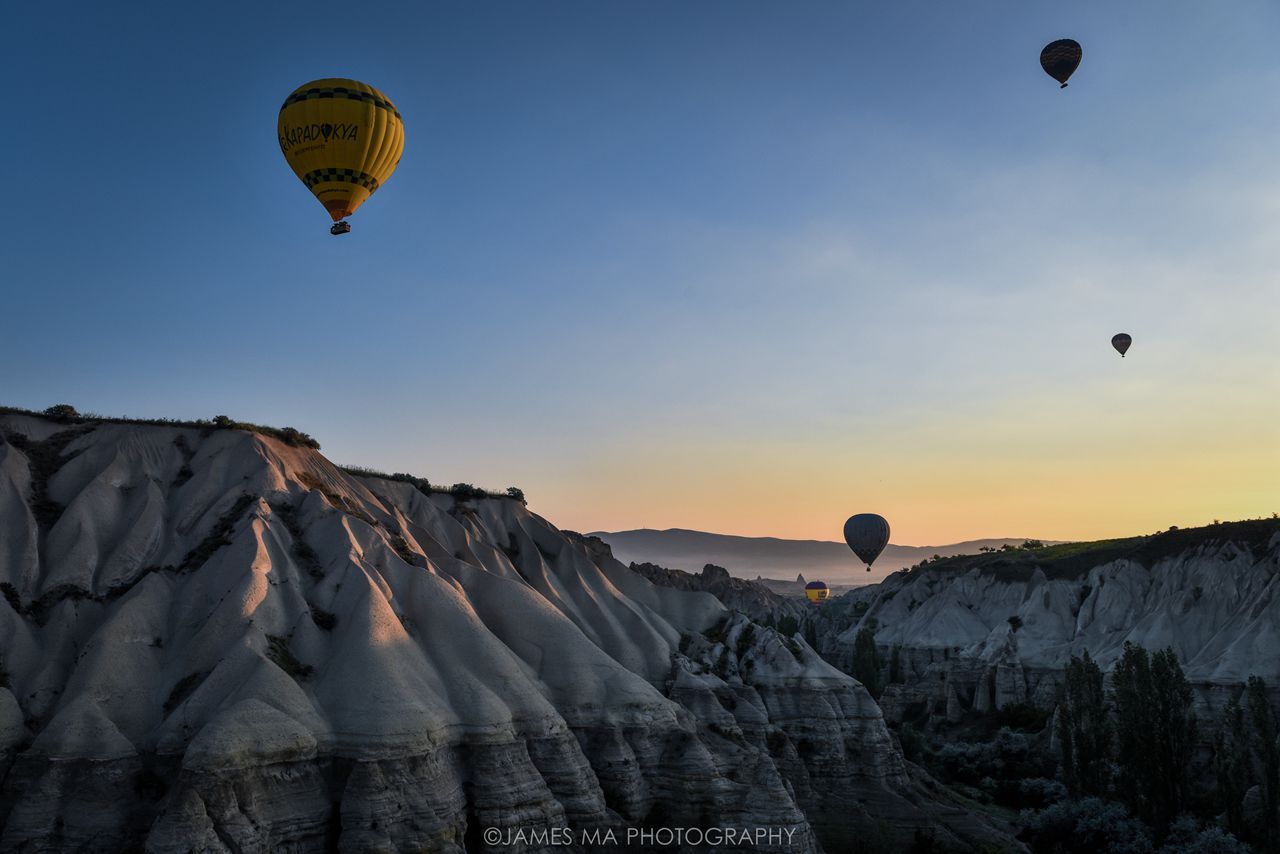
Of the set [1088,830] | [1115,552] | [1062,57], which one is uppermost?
[1062,57]

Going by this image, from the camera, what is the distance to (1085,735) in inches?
2608

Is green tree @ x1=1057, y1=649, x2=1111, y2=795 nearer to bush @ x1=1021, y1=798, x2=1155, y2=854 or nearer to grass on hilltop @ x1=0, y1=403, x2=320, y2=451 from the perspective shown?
bush @ x1=1021, y1=798, x2=1155, y2=854

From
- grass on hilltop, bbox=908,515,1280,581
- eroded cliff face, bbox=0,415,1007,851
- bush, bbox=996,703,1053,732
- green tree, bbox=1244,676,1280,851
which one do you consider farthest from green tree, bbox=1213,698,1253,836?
grass on hilltop, bbox=908,515,1280,581

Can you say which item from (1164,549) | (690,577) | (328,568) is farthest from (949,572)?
(328,568)

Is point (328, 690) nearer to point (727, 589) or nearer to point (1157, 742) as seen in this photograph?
point (1157, 742)

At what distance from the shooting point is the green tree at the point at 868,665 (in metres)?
108

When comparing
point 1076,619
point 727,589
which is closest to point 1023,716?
point 1076,619

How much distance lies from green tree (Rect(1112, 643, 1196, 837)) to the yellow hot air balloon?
2300 inches

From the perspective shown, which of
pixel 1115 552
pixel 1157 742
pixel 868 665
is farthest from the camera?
pixel 1115 552

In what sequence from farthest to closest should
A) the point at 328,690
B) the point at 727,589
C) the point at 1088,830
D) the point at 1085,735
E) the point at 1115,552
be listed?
1. the point at 727,589
2. the point at 1115,552
3. the point at 1085,735
4. the point at 1088,830
5. the point at 328,690

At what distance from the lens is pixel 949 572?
471 ft

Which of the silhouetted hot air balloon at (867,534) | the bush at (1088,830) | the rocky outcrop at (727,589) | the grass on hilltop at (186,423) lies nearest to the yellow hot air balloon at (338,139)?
the grass on hilltop at (186,423)

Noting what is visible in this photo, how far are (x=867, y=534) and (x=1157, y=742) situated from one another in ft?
291

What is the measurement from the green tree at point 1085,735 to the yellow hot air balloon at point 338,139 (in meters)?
59.5
